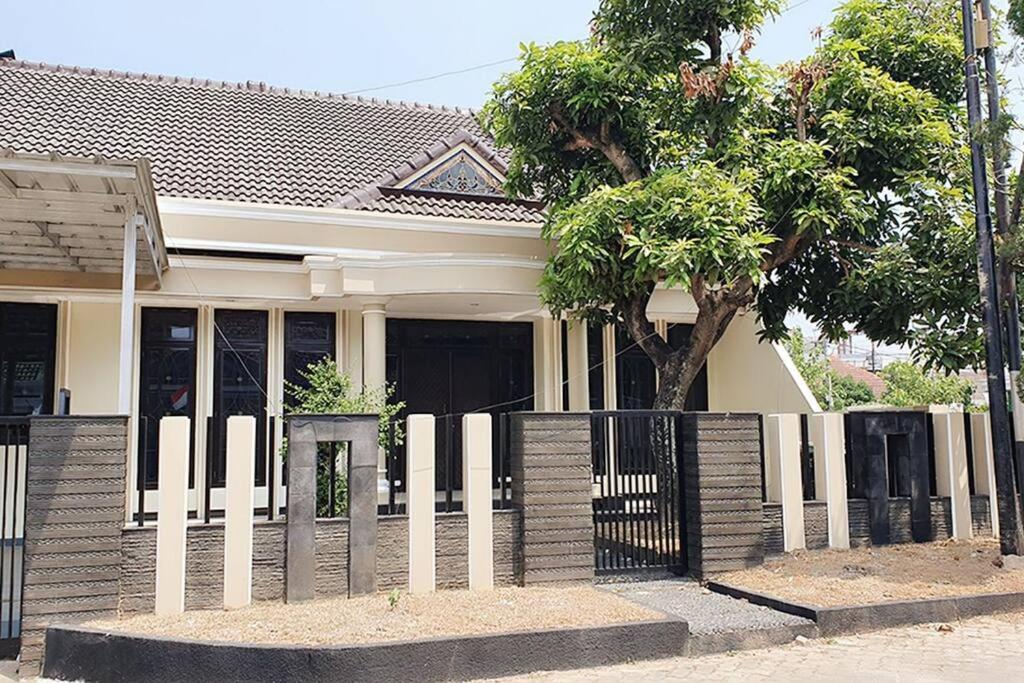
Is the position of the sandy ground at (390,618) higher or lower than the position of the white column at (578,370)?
lower

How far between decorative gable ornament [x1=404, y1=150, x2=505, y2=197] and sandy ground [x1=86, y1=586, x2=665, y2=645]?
7208 millimetres

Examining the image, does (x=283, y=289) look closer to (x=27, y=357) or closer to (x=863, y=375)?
(x=27, y=357)

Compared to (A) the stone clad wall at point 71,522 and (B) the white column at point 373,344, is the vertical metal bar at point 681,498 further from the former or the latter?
(A) the stone clad wall at point 71,522

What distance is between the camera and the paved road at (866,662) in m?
5.42

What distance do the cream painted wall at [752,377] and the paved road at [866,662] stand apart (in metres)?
6.53

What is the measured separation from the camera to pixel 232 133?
13477 mm

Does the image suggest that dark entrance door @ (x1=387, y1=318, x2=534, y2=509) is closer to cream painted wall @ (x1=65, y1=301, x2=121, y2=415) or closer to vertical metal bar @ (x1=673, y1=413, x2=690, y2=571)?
cream painted wall @ (x1=65, y1=301, x2=121, y2=415)

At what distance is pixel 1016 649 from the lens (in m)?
5.95

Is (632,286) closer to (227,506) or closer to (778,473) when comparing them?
(778,473)

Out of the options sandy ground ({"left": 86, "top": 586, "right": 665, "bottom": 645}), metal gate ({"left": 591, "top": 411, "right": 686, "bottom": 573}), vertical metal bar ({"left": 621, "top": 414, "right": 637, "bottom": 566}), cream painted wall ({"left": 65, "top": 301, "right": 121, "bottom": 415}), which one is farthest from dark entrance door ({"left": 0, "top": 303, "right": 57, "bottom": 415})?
vertical metal bar ({"left": 621, "top": 414, "right": 637, "bottom": 566})

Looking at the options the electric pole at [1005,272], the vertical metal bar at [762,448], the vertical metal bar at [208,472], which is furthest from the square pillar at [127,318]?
the electric pole at [1005,272]

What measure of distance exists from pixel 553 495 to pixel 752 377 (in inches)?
291

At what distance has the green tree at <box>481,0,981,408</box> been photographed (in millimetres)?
8695

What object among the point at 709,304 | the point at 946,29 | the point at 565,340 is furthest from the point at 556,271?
the point at 946,29
